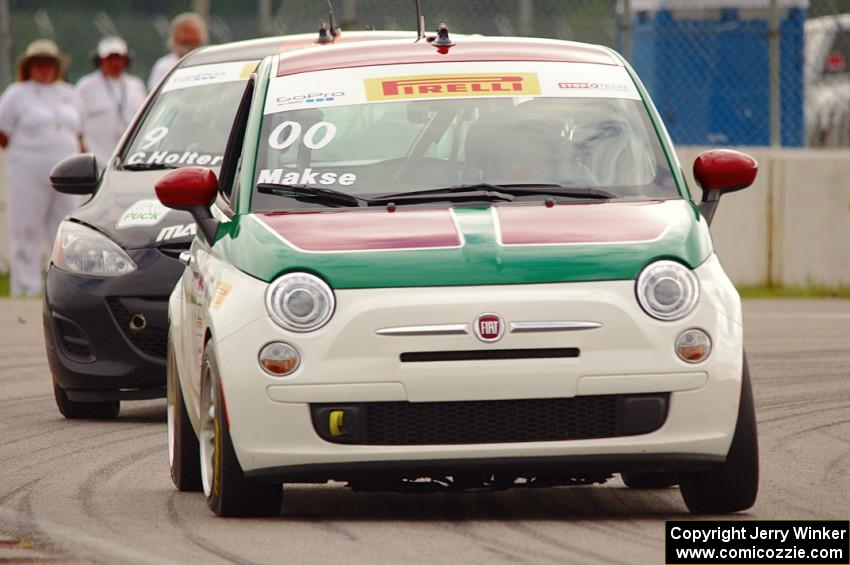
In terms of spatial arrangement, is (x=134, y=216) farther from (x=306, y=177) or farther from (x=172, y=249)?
(x=306, y=177)

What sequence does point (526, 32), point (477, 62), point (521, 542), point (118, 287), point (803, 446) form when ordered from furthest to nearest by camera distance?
point (526, 32), point (118, 287), point (803, 446), point (477, 62), point (521, 542)

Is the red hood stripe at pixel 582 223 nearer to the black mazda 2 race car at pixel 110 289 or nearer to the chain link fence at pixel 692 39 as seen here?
the black mazda 2 race car at pixel 110 289

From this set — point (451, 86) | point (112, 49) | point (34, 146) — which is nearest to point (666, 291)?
point (451, 86)

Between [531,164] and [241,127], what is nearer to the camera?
[531,164]

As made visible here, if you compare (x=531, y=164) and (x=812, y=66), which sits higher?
(x=531, y=164)

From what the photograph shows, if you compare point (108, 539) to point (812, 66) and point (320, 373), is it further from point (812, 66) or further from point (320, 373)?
point (812, 66)

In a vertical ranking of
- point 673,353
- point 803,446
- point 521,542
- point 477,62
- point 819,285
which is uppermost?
point 477,62

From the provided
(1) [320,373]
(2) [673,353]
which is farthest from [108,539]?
(2) [673,353]

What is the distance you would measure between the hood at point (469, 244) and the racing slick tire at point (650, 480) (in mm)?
1025

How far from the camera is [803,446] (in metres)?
9.12

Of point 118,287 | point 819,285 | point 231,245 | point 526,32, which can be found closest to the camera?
point 231,245

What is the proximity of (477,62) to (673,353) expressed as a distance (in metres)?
1.74

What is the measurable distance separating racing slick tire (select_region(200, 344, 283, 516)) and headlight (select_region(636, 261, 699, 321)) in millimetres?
1321

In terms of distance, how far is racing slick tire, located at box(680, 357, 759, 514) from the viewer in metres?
6.98
